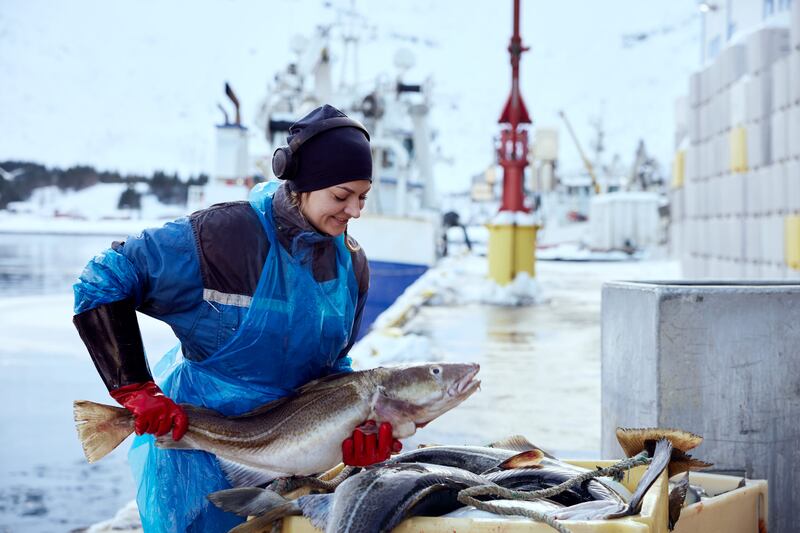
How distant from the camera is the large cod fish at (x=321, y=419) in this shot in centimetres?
259

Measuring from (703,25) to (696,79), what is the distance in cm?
595

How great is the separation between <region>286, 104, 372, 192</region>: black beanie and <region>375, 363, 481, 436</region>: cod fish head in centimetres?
59

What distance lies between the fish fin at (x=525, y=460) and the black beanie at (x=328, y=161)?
94cm

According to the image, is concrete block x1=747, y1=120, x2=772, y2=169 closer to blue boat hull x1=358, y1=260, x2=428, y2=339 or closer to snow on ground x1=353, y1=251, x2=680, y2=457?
snow on ground x1=353, y1=251, x2=680, y2=457

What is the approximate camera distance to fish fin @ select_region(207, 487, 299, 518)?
2418 mm

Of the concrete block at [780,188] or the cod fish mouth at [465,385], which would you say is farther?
the concrete block at [780,188]

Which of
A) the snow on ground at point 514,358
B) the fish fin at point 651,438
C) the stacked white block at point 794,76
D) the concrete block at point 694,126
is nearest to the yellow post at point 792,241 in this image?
the stacked white block at point 794,76

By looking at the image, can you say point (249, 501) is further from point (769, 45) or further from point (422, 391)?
point (769, 45)

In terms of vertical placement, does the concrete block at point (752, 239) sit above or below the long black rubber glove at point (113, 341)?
above

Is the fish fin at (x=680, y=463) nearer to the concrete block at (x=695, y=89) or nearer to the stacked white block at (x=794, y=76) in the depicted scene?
the stacked white block at (x=794, y=76)

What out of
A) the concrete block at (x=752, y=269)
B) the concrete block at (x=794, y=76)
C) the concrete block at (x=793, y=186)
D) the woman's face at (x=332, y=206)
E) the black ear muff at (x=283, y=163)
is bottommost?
the woman's face at (x=332, y=206)

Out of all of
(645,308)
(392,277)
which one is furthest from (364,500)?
(392,277)

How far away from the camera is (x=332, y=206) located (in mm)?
2686

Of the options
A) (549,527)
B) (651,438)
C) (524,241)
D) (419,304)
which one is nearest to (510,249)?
(524,241)
